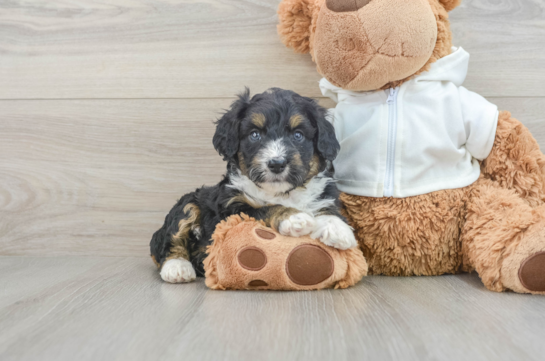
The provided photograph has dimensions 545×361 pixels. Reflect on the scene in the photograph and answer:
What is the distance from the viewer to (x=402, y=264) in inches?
77.9

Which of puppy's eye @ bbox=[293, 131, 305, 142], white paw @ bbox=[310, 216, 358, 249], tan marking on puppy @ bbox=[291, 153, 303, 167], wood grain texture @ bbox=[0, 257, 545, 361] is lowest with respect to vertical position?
wood grain texture @ bbox=[0, 257, 545, 361]

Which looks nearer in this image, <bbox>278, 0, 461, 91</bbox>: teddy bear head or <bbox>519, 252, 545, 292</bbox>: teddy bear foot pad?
<bbox>519, 252, 545, 292</bbox>: teddy bear foot pad

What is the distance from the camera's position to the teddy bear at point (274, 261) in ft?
5.46

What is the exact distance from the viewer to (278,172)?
1.67m

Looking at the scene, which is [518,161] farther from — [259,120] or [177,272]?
[177,272]

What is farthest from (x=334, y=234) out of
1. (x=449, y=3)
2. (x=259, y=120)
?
(x=449, y=3)

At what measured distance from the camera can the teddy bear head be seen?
1.74 meters

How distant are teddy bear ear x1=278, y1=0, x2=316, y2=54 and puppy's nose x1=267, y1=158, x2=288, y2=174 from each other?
74 centimetres

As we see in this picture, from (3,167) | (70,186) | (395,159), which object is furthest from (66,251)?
(395,159)

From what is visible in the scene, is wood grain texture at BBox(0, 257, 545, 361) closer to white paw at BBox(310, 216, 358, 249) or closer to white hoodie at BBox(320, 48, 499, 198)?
white paw at BBox(310, 216, 358, 249)

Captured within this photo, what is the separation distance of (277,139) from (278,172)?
152 mm

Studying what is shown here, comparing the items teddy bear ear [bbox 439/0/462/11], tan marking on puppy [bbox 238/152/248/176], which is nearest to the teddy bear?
tan marking on puppy [bbox 238/152/248/176]

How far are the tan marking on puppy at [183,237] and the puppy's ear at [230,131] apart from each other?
38 centimetres

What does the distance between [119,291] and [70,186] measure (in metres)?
0.99
